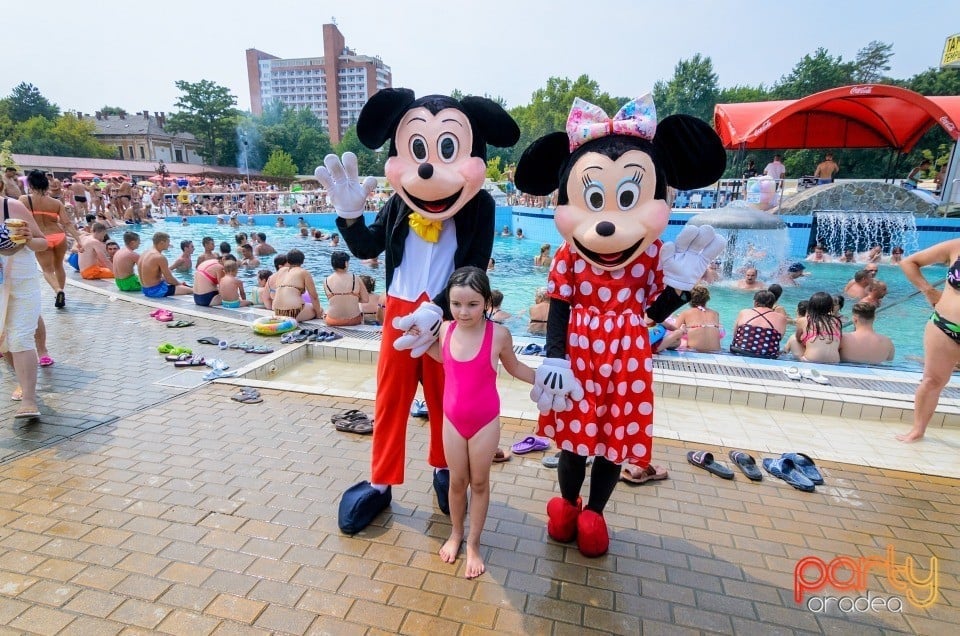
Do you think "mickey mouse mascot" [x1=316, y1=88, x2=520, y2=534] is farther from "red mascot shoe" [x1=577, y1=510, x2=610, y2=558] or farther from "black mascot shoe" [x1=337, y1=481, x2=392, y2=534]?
"red mascot shoe" [x1=577, y1=510, x2=610, y2=558]

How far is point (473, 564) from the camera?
2689 millimetres

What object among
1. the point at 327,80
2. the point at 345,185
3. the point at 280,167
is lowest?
the point at 345,185

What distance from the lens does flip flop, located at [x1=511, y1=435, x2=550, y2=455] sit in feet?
13.0

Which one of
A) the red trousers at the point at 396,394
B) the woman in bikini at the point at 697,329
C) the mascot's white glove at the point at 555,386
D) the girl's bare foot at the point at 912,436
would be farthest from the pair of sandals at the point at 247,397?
the girl's bare foot at the point at 912,436

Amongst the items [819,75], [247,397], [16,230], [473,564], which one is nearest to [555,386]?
[473,564]

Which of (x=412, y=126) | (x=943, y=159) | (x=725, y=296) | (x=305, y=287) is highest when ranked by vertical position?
(x=943, y=159)

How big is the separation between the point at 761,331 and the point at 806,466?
3045 millimetres

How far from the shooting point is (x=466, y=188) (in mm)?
2775

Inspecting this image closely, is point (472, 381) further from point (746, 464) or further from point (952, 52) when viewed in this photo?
point (952, 52)

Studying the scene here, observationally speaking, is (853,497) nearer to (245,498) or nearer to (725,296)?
(245,498)

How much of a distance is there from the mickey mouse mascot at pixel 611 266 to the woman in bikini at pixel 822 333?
4.53 metres

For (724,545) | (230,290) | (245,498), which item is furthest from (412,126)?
(230,290)

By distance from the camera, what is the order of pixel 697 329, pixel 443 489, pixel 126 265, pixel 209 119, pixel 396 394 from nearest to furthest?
pixel 396 394
pixel 443 489
pixel 697 329
pixel 126 265
pixel 209 119

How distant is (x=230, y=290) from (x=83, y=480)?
5.56 metres
